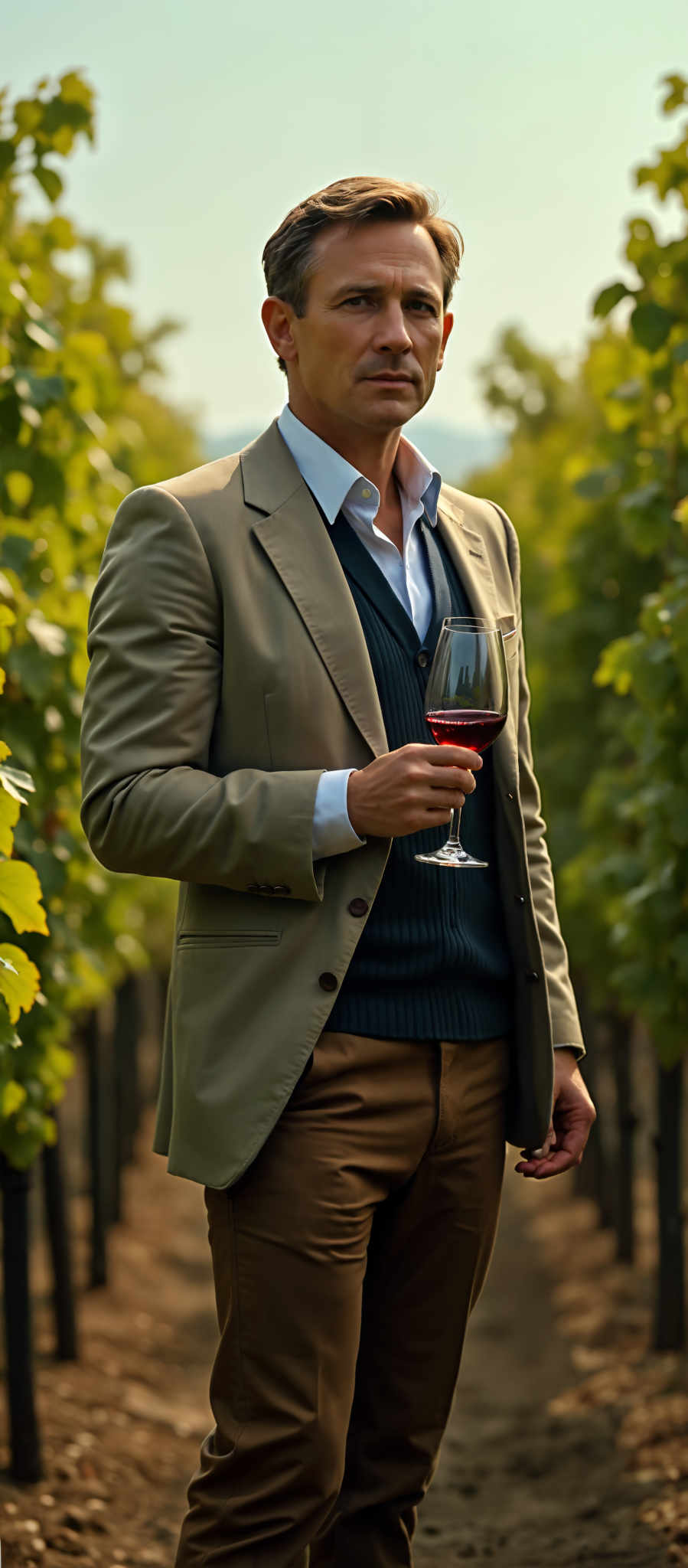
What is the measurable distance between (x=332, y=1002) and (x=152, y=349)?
10.4m

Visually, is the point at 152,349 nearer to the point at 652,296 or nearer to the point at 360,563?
the point at 652,296

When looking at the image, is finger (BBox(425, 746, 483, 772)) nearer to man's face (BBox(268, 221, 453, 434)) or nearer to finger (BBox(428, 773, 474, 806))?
finger (BBox(428, 773, 474, 806))

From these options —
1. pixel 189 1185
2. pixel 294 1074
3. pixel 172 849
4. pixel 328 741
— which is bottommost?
pixel 189 1185

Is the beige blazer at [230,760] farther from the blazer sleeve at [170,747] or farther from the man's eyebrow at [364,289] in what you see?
the man's eyebrow at [364,289]

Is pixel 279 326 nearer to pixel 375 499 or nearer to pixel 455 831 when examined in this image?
pixel 375 499

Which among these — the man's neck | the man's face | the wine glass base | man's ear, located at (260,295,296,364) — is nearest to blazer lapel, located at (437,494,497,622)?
the man's neck

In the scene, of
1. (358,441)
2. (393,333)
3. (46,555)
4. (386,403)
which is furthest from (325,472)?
(46,555)

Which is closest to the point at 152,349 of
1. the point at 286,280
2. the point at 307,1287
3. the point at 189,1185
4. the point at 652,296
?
the point at 189,1185

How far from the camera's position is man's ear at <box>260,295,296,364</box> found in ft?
10.4

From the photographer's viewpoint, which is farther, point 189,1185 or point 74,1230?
point 189,1185

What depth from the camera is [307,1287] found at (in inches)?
112

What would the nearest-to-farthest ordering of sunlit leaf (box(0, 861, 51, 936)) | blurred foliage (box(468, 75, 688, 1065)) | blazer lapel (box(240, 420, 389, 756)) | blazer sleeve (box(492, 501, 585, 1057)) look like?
blazer lapel (box(240, 420, 389, 756))
sunlit leaf (box(0, 861, 51, 936))
blazer sleeve (box(492, 501, 585, 1057))
blurred foliage (box(468, 75, 688, 1065))

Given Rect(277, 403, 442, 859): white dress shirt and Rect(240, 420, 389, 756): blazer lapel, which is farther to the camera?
Rect(277, 403, 442, 859): white dress shirt

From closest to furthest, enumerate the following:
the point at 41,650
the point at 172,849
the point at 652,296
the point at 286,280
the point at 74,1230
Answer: the point at 172,849 < the point at 286,280 < the point at 41,650 < the point at 652,296 < the point at 74,1230
